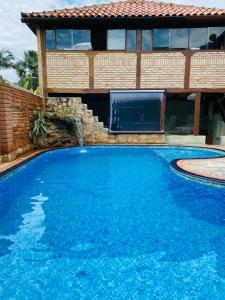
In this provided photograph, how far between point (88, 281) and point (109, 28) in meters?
12.9

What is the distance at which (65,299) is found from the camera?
2521mm

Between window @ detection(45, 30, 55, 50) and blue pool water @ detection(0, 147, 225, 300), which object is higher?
window @ detection(45, 30, 55, 50)

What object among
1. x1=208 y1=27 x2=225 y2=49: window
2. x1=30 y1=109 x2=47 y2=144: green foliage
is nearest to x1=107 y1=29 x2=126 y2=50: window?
x1=208 y1=27 x2=225 y2=49: window

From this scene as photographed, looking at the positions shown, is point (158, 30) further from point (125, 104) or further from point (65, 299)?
point (65, 299)

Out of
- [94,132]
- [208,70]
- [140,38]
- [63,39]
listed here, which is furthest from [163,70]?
[63,39]

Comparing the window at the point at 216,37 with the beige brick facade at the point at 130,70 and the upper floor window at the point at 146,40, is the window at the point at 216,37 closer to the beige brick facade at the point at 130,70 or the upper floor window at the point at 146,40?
the beige brick facade at the point at 130,70

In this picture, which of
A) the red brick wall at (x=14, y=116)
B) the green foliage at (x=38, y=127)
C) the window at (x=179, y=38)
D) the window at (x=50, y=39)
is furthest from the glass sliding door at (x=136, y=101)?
the red brick wall at (x=14, y=116)

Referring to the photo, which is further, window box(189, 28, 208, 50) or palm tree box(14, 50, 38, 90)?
palm tree box(14, 50, 38, 90)

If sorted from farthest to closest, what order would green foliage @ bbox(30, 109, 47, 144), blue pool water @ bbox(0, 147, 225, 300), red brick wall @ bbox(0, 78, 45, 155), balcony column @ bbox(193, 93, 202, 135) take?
balcony column @ bbox(193, 93, 202, 135) < green foliage @ bbox(30, 109, 47, 144) < red brick wall @ bbox(0, 78, 45, 155) < blue pool water @ bbox(0, 147, 225, 300)

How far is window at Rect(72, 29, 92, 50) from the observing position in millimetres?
12781

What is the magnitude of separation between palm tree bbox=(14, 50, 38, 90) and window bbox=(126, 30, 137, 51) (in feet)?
65.7

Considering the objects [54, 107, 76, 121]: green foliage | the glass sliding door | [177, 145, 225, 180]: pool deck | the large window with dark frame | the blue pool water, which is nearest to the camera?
the blue pool water

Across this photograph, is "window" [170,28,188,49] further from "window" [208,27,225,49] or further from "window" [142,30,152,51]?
"window" [208,27,225,49]

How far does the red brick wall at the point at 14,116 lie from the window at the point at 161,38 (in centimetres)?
725
